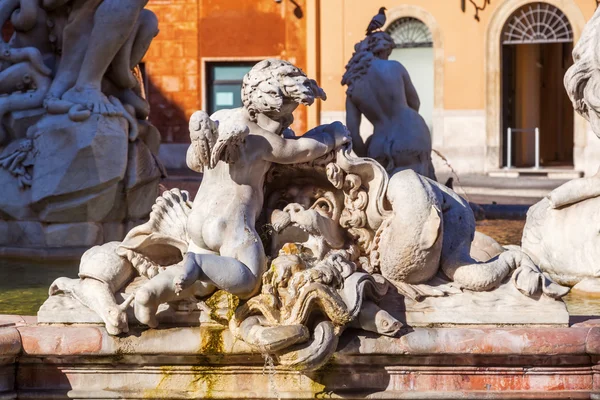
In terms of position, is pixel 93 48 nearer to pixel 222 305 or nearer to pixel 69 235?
pixel 69 235

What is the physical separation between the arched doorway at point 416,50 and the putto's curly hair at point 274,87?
72.2ft

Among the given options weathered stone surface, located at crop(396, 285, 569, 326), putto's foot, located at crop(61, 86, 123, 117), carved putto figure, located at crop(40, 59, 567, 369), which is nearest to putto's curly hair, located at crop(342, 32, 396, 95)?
putto's foot, located at crop(61, 86, 123, 117)

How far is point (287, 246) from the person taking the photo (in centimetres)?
411

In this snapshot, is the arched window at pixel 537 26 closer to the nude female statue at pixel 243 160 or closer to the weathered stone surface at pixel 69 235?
the weathered stone surface at pixel 69 235

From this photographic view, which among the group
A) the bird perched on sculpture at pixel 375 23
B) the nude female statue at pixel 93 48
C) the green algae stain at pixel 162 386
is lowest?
the green algae stain at pixel 162 386

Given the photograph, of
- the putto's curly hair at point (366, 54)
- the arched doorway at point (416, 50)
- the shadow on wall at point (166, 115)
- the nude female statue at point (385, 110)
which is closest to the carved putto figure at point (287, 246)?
the nude female statue at point (385, 110)

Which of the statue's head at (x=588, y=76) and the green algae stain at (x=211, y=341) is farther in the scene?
the statue's head at (x=588, y=76)

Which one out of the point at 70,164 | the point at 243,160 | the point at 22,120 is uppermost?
the point at 22,120

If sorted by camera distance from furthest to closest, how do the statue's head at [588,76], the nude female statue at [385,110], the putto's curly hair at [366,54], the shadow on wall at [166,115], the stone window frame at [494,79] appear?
the shadow on wall at [166,115] → the stone window frame at [494,79] → the putto's curly hair at [366,54] → the nude female statue at [385,110] → the statue's head at [588,76]

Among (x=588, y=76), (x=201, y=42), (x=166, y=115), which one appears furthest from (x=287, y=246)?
(x=201, y=42)

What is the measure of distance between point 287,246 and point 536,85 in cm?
2335

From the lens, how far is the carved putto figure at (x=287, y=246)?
3803mm

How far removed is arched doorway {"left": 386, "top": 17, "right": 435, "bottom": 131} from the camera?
85.4ft

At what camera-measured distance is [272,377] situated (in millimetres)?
3836
